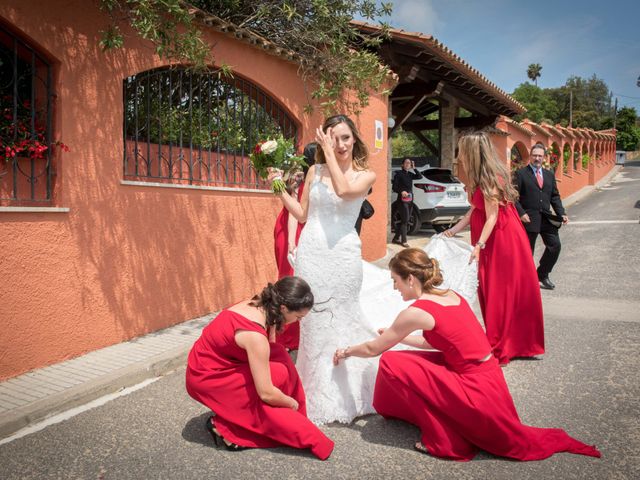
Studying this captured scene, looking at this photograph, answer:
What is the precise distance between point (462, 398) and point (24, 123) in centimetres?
402

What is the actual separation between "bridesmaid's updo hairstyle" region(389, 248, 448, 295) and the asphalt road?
0.96m

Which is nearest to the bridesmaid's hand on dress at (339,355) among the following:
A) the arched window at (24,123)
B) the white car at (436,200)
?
the arched window at (24,123)

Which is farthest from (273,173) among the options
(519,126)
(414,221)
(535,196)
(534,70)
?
(534,70)

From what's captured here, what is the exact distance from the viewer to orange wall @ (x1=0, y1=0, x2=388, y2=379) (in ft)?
13.8

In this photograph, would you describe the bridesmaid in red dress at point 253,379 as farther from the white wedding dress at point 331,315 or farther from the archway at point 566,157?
the archway at point 566,157

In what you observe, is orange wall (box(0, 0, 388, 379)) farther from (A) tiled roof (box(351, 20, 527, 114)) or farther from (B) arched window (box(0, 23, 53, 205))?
(A) tiled roof (box(351, 20, 527, 114))

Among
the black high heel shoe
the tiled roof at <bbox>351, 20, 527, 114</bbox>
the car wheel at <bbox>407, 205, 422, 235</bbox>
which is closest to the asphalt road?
the black high heel shoe

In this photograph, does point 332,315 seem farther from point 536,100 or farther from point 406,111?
point 536,100

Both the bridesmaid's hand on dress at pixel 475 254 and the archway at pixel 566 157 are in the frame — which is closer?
the bridesmaid's hand on dress at pixel 475 254

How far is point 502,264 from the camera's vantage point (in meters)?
4.67

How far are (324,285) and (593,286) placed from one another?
5.83 meters

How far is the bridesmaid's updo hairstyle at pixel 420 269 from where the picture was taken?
123 inches

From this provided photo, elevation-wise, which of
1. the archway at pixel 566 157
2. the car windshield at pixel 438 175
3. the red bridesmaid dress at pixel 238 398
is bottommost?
the red bridesmaid dress at pixel 238 398

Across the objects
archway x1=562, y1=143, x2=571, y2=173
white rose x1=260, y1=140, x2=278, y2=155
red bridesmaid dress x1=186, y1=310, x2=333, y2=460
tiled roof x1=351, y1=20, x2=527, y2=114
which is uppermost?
tiled roof x1=351, y1=20, x2=527, y2=114
